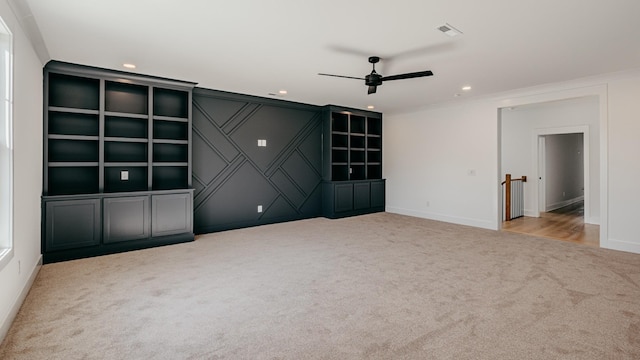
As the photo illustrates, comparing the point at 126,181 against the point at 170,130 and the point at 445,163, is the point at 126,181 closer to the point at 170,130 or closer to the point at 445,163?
the point at 170,130

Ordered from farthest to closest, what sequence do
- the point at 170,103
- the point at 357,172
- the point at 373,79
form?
1. the point at 357,172
2. the point at 170,103
3. the point at 373,79

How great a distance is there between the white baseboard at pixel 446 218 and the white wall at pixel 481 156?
0.7 inches

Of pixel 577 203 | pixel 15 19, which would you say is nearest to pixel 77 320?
pixel 15 19

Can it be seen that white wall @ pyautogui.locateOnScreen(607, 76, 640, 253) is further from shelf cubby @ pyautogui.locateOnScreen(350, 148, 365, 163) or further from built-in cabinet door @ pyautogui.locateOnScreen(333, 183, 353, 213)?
shelf cubby @ pyautogui.locateOnScreen(350, 148, 365, 163)

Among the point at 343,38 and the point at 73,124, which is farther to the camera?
the point at 73,124

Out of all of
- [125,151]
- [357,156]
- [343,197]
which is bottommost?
[343,197]

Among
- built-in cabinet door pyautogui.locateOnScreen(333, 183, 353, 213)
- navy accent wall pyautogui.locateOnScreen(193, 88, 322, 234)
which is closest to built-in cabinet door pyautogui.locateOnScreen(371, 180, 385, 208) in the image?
built-in cabinet door pyautogui.locateOnScreen(333, 183, 353, 213)

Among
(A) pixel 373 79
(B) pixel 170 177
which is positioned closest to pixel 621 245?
(A) pixel 373 79

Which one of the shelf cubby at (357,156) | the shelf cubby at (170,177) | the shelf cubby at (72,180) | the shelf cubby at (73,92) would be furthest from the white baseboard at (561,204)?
the shelf cubby at (73,92)

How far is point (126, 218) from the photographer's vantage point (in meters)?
4.39

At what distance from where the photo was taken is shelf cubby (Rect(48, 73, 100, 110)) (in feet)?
13.9

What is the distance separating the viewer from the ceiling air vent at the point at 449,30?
294cm

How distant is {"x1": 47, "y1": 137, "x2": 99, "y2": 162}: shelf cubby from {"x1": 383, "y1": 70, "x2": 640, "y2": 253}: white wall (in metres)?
6.05

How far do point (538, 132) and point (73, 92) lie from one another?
29.0ft
